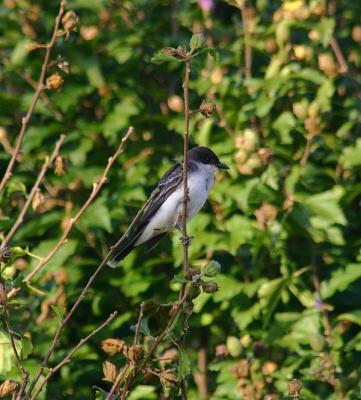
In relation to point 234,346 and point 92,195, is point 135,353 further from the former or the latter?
point 234,346

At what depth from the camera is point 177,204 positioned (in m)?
5.42

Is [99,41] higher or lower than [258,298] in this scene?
higher

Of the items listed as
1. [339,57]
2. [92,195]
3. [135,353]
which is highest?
[92,195]

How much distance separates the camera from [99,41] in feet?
21.2

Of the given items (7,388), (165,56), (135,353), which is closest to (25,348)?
(7,388)

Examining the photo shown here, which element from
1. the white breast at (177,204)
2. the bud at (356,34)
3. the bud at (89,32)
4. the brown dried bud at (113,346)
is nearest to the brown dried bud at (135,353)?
the brown dried bud at (113,346)

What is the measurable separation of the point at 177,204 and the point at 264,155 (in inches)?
22.1

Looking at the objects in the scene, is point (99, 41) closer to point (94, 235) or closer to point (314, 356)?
point (94, 235)

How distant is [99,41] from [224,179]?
136 cm

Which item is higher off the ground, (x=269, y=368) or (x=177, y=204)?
(x=177, y=204)

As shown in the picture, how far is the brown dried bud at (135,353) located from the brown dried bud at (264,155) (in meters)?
2.48

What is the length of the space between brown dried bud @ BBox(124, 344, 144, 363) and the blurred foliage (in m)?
1.93

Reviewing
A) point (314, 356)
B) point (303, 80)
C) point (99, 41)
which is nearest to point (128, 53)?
point (99, 41)

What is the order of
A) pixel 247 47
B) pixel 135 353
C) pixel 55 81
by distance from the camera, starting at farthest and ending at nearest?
pixel 247 47 < pixel 55 81 < pixel 135 353
